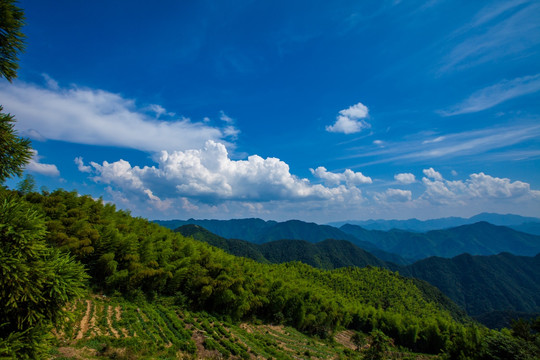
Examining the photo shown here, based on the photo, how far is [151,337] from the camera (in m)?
22.8

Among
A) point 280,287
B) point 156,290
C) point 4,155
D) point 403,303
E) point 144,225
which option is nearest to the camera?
point 4,155

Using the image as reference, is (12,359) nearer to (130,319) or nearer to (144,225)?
(130,319)

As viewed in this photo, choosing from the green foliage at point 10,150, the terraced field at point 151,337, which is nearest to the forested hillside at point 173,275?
the terraced field at point 151,337

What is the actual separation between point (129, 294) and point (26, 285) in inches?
1133

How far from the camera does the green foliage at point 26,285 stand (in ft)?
20.6

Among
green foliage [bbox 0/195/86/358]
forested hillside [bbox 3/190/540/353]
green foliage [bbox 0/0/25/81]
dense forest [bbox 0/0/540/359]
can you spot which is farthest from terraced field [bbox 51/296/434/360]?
green foliage [bbox 0/0/25/81]

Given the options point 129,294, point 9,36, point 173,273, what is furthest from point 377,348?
point 9,36

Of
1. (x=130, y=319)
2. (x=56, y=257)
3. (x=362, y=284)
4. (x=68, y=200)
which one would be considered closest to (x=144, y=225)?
(x=68, y=200)

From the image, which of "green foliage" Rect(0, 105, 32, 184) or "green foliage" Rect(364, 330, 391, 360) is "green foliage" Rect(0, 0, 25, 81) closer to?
"green foliage" Rect(0, 105, 32, 184)

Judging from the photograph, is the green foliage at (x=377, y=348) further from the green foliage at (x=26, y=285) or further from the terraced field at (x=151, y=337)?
the green foliage at (x=26, y=285)

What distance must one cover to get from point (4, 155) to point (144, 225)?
4509 cm

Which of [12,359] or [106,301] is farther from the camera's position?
[106,301]

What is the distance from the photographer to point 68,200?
36375 mm

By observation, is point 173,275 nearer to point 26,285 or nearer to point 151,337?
point 151,337
